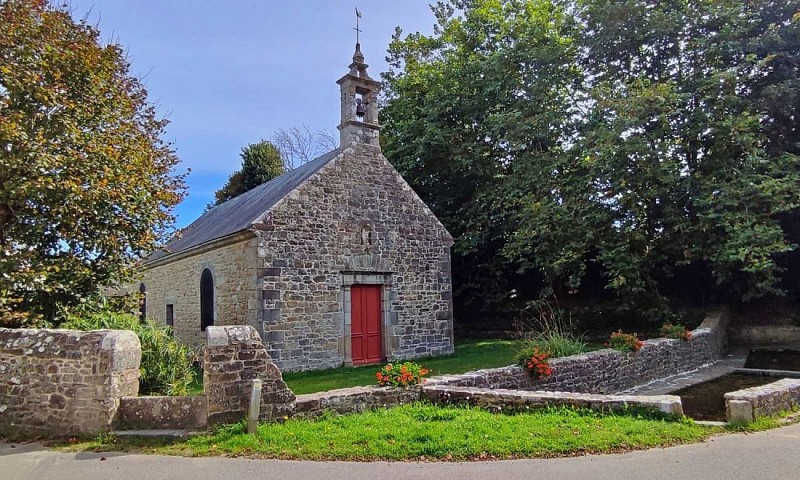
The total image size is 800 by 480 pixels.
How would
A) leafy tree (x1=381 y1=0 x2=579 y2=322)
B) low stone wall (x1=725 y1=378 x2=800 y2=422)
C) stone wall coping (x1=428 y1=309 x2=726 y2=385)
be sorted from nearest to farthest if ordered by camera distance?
low stone wall (x1=725 y1=378 x2=800 y2=422) → stone wall coping (x1=428 y1=309 x2=726 y2=385) → leafy tree (x1=381 y1=0 x2=579 y2=322)

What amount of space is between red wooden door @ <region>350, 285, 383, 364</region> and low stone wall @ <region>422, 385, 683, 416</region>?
624cm

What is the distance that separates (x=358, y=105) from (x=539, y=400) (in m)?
10.5

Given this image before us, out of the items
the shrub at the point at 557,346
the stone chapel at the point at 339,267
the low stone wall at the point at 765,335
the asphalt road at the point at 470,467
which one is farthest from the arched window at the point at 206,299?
the low stone wall at the point at 765,335

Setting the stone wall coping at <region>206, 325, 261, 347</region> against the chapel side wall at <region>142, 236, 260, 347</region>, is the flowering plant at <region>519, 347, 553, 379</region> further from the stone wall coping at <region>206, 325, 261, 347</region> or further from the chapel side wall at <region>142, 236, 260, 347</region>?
the chapel side wall at <region>142, 236, 260, 347</region>

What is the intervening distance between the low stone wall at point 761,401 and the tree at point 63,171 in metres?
10.8

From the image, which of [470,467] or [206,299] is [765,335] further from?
[206,299]

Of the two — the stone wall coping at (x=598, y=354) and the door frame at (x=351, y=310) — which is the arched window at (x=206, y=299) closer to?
the door frame at (x=351, y=310)

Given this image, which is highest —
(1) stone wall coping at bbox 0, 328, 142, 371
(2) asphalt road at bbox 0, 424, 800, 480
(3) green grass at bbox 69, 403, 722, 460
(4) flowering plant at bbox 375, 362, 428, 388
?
(1) stone wall coping at bbox 0, 328, 142, 371

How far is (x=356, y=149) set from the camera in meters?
14.8

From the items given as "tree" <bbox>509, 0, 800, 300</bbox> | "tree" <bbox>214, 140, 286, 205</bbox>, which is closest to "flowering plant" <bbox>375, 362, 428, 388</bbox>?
"tree" <bbox>509, 0, 800, 300</bbox>

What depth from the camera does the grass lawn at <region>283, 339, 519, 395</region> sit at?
11.1 metres

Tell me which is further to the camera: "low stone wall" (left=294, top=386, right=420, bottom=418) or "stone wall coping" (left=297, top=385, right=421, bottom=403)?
"stone wall coping" (left=297, top=385, right=421, bottom=403)

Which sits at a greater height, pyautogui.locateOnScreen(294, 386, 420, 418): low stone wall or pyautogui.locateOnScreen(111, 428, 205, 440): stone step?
pyautogui.locateOnScreen(294, 386, 420, 418): low stone wall

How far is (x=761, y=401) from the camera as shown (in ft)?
→ 24.1
